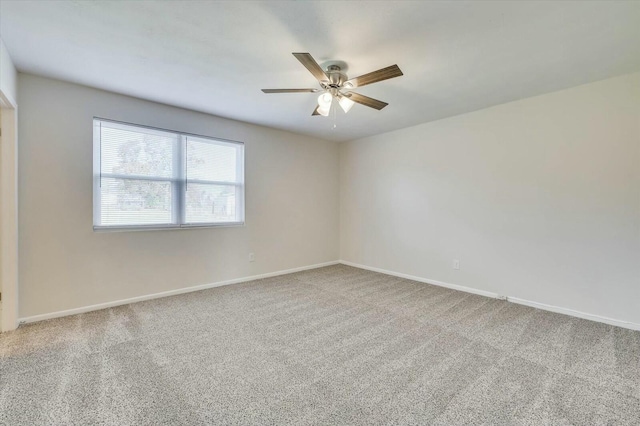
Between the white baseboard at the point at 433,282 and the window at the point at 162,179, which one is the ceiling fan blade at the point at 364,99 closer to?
the window at the point at 162,179

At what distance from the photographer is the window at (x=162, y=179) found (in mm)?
3176

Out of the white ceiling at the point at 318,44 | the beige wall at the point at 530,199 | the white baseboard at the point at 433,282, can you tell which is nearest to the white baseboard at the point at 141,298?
the white baseboard at the point at 433,282

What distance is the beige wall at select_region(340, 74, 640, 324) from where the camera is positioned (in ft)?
9.02

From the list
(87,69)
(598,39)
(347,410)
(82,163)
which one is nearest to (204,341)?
(347,410)

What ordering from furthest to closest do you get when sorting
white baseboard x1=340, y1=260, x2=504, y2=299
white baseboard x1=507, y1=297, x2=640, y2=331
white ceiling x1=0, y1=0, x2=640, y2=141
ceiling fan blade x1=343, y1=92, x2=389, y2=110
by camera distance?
1. white baseboard x1=340, y1=260, x2=504, y2=299
2. white baseboard x1=507, y1=297, x2=640, y2=331
3. ceiling fan blade x1=343, y1=92, x2=389, y2=110
4. white ceiling x1=0, y1=0, x2=640, y2=141

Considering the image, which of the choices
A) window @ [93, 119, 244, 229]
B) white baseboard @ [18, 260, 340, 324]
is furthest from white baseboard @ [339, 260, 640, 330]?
window @ [93, 119, 244, 229]

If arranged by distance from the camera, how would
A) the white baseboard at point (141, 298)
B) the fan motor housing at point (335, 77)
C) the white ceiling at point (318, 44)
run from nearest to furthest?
the white ceiling at point (318, 44), the fan motor housing at point (335, 77), the white baseboard at point (141, 298)

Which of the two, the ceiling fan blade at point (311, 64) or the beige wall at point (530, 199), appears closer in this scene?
the ceiling fan blade at point (311, 64)

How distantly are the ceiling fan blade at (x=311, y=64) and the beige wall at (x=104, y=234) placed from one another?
2332mm

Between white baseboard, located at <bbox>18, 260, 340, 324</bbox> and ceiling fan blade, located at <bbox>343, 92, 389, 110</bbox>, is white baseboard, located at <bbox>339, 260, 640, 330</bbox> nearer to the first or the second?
white baseboard, located at <bbox>18, 260, 340, 324</bbox>

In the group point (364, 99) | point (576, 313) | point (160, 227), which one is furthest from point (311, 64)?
point (576, 313)

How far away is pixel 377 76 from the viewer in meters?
2.14

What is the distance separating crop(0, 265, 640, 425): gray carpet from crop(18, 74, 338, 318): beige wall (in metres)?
0.39

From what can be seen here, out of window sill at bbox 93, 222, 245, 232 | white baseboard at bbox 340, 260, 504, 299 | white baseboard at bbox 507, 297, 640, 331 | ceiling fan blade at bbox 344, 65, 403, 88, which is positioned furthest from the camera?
white baseboard at bbox 340, 260, 504, 299
